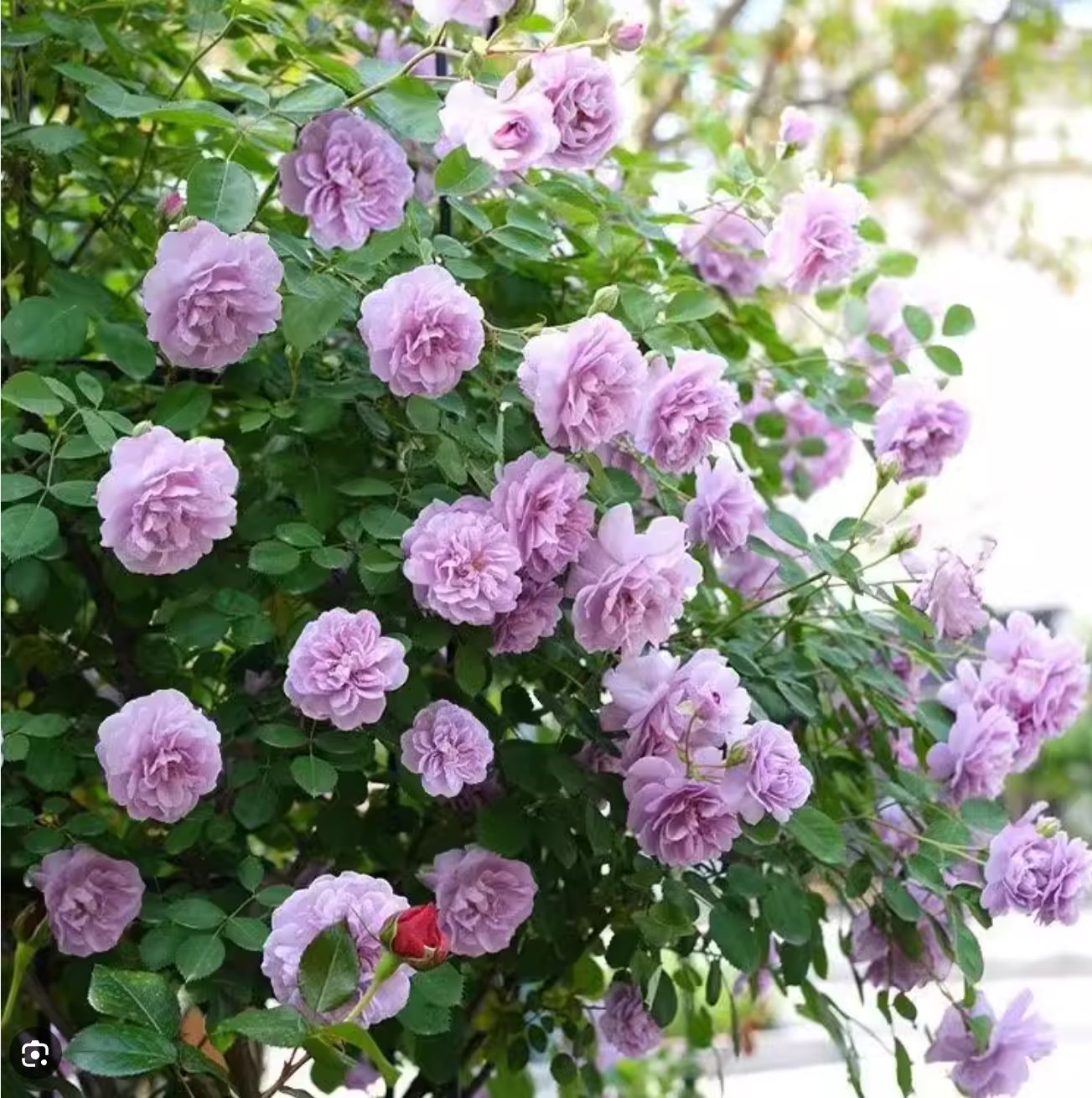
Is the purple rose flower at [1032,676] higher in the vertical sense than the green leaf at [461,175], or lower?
lower

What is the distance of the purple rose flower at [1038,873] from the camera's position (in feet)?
3.18

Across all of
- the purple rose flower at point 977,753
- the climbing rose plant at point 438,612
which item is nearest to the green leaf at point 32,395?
the climbing rose plant at point 438,612

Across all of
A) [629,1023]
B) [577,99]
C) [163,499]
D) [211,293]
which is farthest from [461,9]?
[629,1023]

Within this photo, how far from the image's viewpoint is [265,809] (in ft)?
3.01

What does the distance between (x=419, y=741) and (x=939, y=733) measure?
37 cm

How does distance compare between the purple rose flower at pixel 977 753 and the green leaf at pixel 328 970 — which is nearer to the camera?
the green leaf at pixel 328 970

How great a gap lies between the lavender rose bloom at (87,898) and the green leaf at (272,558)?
189 mm

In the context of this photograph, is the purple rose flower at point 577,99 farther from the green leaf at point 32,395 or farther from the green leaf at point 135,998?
the green leaf at point 135,998

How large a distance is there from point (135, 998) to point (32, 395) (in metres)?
0.32

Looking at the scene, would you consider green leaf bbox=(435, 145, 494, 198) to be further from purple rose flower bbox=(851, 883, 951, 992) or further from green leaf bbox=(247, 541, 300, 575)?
purple rose flower bbox=(851, 883, 951, 992)

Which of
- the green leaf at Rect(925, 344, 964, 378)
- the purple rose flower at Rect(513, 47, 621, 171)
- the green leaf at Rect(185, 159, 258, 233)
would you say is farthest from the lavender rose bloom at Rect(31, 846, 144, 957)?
the green leaf at Rect(925, 344, 964, 378)

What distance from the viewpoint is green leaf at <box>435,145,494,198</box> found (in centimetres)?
89

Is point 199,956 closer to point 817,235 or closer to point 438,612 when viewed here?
point 438,612

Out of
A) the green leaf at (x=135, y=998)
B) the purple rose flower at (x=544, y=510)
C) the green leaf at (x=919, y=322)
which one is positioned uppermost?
the purple rose flower at (x=544, y=510)
